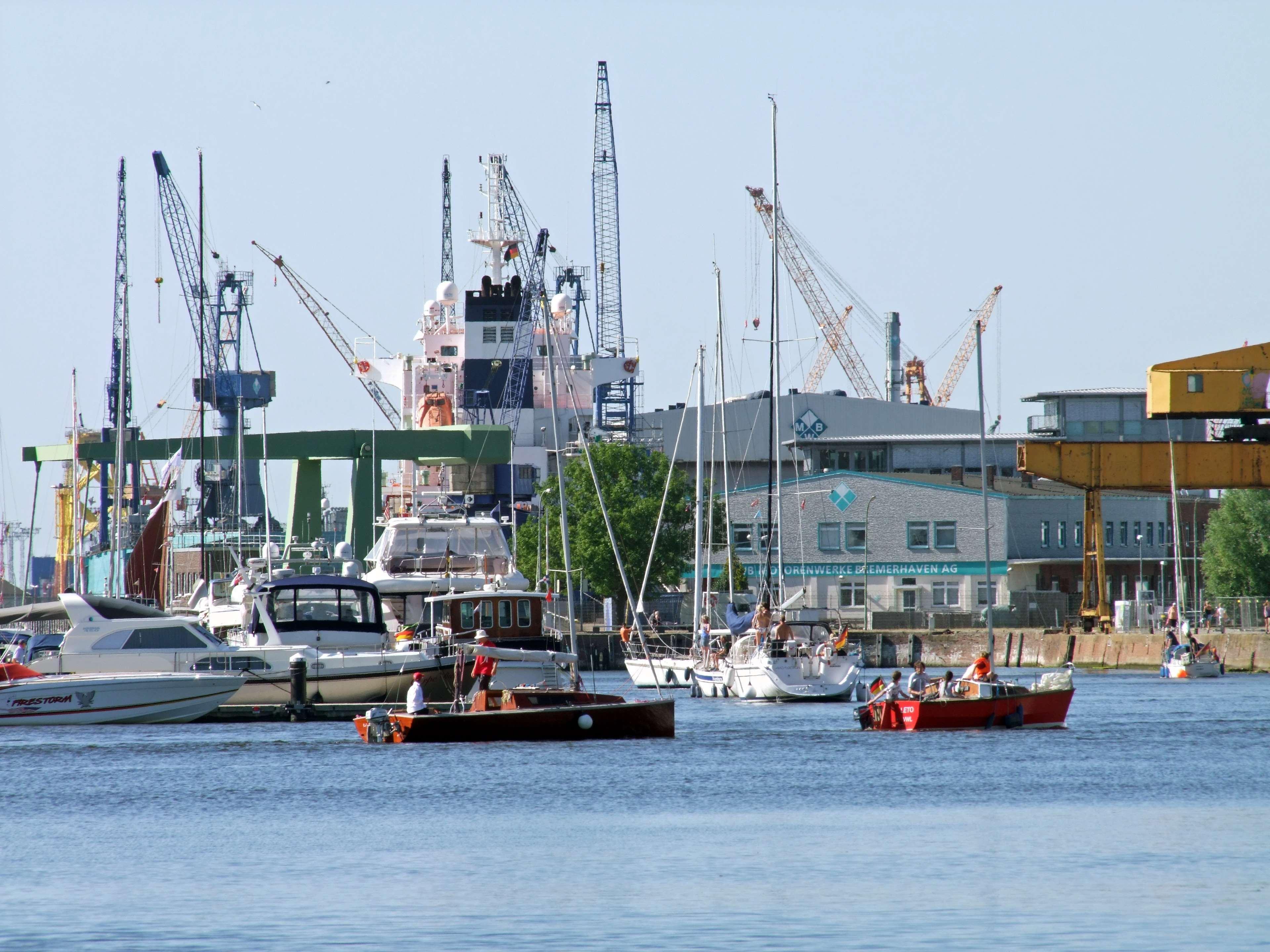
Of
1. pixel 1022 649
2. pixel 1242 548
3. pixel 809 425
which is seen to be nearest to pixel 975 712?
pixel 1022 649

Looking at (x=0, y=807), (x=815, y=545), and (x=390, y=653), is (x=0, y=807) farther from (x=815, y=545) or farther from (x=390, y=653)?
(x=815, y=545)

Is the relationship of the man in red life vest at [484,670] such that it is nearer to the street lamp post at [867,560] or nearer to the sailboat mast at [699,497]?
the sailboat mast at [699,497]

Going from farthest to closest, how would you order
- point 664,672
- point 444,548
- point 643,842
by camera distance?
point 664,672 → point 444,548 → point 643,842

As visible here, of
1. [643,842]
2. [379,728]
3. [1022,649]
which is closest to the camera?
[643,842]

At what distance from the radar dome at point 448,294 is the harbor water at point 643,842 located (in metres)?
92.6

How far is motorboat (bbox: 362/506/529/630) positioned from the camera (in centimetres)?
5741

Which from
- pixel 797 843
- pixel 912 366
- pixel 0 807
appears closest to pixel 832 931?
pixel 797 843

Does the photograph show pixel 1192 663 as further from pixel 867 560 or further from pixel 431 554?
pixel 431 554

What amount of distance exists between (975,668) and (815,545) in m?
60.0

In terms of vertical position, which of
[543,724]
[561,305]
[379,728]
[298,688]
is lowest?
[379,728]

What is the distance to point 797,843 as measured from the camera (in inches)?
1163

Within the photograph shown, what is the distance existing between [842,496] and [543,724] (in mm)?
65763

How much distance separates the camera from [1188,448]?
7225 cm

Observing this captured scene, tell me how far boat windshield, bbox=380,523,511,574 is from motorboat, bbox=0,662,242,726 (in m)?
8.89
